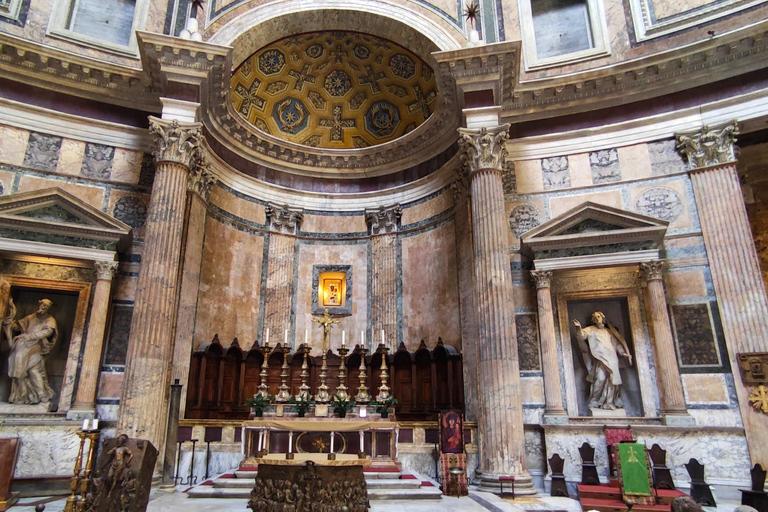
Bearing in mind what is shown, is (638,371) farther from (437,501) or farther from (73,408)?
(73,408)

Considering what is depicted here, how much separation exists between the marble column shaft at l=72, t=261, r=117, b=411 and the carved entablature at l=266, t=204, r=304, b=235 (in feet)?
16.5

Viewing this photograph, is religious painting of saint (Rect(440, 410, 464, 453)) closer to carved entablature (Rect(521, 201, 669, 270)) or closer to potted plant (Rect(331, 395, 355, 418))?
potted plant (Rect(331, 395, 355, 418))

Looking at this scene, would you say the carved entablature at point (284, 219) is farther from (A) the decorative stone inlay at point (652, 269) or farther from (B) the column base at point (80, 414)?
(A) the decorative stone inlay at point (652, 269)

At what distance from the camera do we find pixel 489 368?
10.0m

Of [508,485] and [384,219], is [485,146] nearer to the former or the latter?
[384,219]

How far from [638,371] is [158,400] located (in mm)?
9789

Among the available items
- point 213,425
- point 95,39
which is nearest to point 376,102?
point 95,39

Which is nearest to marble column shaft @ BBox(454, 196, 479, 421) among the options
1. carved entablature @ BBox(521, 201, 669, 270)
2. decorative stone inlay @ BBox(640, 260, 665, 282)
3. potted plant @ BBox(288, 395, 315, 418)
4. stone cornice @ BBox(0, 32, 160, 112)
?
carved entablature @ BBox(521, 201, 669, 270)

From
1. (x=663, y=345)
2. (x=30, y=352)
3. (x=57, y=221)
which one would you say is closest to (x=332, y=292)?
(x=57, y=221)

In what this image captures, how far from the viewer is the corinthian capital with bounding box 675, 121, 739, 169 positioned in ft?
37.8

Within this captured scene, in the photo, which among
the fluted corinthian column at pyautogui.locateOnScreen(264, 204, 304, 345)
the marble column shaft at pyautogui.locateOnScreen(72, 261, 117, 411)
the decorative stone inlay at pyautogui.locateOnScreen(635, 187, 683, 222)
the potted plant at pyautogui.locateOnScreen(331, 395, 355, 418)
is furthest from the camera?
the fluted corinthian column at pyautogui.locateOnScreen(264, 204, 304, 345)

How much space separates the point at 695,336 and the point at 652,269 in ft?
5.45

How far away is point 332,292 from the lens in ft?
51.8

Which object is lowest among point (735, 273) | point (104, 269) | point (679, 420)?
point (679, 420)
